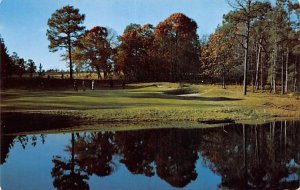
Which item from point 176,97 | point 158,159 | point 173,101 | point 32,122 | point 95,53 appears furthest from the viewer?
point 32,122

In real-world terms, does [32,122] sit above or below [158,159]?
above

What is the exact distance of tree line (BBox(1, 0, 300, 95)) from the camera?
1059 cm

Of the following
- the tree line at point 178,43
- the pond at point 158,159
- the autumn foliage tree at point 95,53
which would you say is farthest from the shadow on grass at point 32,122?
the autumn foliage tree at point 95,53

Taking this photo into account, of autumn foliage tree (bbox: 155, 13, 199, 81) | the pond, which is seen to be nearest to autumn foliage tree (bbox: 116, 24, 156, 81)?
autumn foliage tree (bbox: 155, 13, 199, 81)

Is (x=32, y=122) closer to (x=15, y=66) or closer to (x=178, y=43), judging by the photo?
(x=15, y=66)

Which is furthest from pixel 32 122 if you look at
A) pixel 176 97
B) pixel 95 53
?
pixel 176 97

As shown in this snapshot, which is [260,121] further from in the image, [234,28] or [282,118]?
[234,28]

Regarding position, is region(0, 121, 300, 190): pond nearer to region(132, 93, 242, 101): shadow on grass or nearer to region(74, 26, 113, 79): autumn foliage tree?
region(132, 93, 242, 101): shadow on grass

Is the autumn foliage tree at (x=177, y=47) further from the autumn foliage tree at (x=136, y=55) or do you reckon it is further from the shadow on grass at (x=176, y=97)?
the shadow on grass at (x=176, y=97)

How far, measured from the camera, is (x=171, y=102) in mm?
12008

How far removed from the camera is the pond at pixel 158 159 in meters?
9.16

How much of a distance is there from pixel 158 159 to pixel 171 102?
7.67ft

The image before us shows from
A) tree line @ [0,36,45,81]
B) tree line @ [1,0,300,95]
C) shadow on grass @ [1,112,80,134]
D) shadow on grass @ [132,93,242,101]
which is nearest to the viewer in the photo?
tree line @ [0,36,45,81]

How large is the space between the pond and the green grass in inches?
19.6
